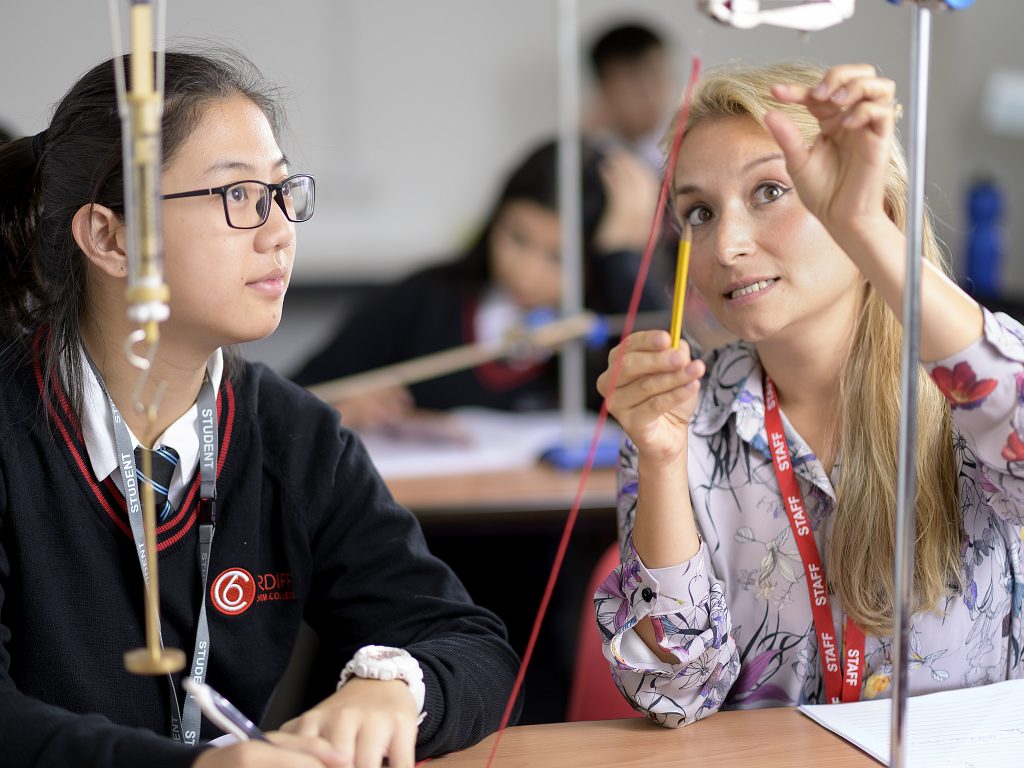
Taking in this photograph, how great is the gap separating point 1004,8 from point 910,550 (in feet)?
12.6

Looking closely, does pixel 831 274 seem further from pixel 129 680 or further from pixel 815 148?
pixel 129 680

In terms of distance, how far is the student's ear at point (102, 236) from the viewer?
3.59 feet

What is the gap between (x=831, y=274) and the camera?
3.90 feet

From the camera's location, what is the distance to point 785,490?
3.97 ft

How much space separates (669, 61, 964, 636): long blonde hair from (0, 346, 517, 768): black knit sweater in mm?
362

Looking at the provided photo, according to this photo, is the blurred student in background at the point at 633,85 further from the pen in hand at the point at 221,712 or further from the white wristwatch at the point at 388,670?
the pen in hand at the point at 221,712

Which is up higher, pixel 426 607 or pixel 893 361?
pixel 893 361

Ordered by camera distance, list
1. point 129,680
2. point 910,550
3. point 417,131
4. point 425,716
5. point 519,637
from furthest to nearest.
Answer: point 417,131, point 519,637, point 129,680, point 425,716, point 910,550

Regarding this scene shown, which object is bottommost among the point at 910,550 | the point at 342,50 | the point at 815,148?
the point at 910,550

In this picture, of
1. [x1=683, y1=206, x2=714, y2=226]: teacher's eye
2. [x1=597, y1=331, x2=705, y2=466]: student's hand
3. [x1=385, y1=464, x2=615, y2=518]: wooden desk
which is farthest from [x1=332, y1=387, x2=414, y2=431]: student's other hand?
[x1=597, y1=331, x2=705, y2=466]: student's hand

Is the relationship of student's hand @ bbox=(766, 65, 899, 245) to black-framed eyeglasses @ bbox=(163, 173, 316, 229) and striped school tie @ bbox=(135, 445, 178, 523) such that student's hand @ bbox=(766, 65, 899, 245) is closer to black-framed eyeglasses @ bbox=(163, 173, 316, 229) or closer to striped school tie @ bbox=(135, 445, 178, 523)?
black-framed eyeglasses @ bbox=(163, 173, 316, 229)

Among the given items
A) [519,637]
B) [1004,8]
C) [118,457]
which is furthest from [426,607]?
[1004,8]

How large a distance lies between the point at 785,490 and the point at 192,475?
609 millimetres

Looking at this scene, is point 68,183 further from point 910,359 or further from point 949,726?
point 949,726
